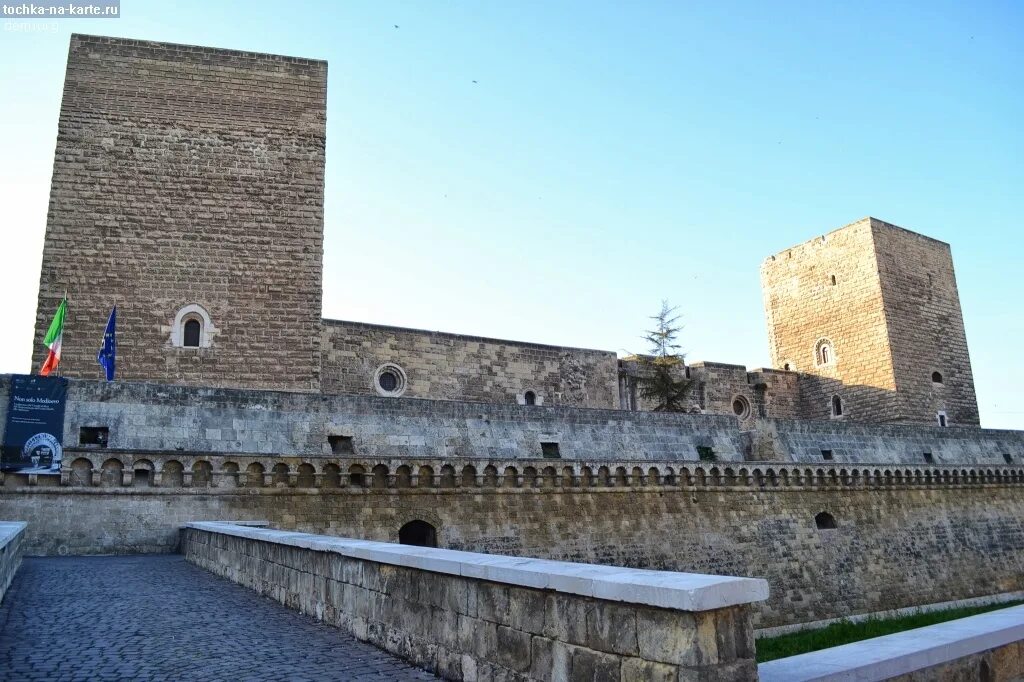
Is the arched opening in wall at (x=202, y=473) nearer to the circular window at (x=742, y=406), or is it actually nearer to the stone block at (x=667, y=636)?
the stone block at (x=667, y=636)

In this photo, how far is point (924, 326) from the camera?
1089 inches

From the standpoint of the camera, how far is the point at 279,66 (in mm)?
16891

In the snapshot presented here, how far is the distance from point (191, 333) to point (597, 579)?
45.2ft

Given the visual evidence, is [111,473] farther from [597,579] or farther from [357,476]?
[597,579]

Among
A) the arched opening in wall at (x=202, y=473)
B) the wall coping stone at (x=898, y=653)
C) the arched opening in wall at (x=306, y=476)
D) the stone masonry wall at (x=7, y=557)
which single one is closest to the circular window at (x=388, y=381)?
the arched opening in wall at (x=306, y=476)

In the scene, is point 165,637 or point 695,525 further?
point 695,525

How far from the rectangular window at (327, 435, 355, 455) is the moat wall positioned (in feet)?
2.37

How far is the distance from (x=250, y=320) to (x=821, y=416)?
21.1 m

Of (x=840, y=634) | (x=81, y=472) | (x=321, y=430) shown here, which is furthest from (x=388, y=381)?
(x=840, y=634)

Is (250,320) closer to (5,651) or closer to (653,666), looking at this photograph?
(5,651)

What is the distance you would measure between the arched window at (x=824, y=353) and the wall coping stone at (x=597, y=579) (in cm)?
2622

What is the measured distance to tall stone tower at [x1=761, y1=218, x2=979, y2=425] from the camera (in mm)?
26453

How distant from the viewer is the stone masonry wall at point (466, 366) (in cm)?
1792

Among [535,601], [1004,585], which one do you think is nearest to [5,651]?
[535,601]
